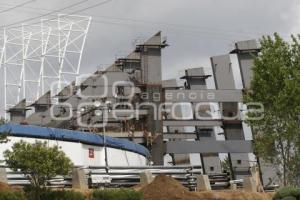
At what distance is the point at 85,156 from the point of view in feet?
163

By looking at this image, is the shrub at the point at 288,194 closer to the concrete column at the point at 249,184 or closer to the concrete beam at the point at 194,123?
the concrete column at the point at 249,184

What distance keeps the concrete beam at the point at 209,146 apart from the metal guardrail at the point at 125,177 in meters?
30.7

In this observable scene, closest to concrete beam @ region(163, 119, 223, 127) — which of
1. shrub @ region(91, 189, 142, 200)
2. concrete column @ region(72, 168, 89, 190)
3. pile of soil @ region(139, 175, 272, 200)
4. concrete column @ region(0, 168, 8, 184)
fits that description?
pile of soil @ region(139, 175, 272, 200)

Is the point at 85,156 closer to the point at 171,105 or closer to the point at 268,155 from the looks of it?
the point at 268,155

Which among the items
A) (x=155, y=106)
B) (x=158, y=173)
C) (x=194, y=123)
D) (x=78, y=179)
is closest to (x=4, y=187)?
(x=78, y=179)

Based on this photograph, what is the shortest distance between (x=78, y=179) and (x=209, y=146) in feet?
142

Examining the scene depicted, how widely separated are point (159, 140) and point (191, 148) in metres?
4.09

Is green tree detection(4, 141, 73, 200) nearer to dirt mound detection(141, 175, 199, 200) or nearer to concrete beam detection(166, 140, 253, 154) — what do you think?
dirt mound detection(141, 175, 199, 200)

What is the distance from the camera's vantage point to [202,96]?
227ft

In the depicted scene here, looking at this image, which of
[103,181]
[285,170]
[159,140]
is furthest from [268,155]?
[159,140]

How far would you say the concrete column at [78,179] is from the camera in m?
27.5

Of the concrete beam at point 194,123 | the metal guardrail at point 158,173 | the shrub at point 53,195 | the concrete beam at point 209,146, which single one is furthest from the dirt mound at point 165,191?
the concrete beam at point 194,123

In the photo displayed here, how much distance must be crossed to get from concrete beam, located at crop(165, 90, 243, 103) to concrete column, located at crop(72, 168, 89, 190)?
4163 centimetres

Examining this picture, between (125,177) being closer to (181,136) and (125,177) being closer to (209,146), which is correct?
(209,146)
